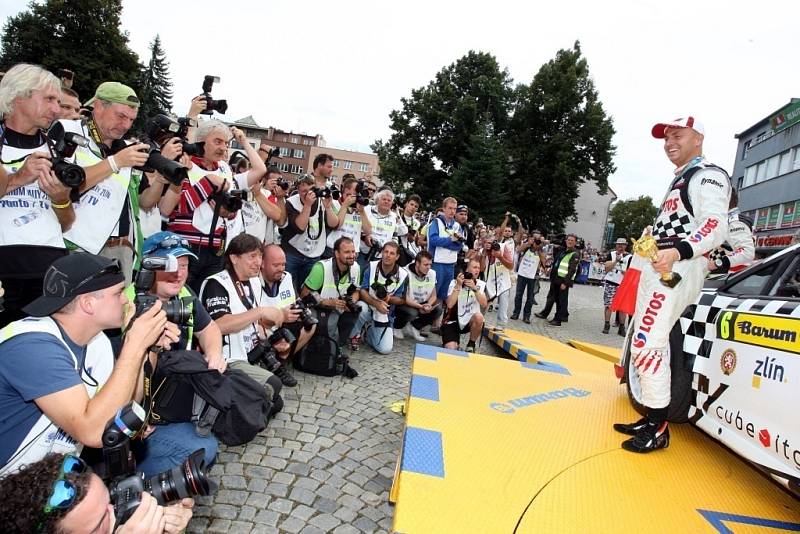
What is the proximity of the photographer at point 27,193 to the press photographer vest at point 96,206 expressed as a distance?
0.41 feet

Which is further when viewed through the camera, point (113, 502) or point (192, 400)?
point (192, 400)

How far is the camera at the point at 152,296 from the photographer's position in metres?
2.19

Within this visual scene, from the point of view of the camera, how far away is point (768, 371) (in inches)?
86.4

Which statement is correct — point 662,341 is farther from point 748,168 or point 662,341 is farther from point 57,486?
point 748,168

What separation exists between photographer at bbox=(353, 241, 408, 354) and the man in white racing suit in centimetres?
328

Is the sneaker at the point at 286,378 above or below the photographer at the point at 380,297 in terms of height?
below

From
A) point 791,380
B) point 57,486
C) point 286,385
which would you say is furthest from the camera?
point 286,385

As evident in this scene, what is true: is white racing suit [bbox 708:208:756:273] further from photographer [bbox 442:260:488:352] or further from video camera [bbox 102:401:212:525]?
video camera [bbox 102:401:212:525]

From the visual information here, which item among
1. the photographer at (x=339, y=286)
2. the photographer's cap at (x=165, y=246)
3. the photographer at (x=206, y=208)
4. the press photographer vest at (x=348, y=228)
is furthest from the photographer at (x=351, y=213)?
the photographer's cap at (x=165, y=246)

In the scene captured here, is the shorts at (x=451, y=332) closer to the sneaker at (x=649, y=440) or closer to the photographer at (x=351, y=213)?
the photographer at (x=351, y=213)

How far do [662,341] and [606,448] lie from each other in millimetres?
738

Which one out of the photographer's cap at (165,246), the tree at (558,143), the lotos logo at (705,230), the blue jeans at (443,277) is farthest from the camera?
the tree at (558,143)

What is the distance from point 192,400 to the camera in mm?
2715

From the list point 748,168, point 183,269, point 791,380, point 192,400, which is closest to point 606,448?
point 791,380
